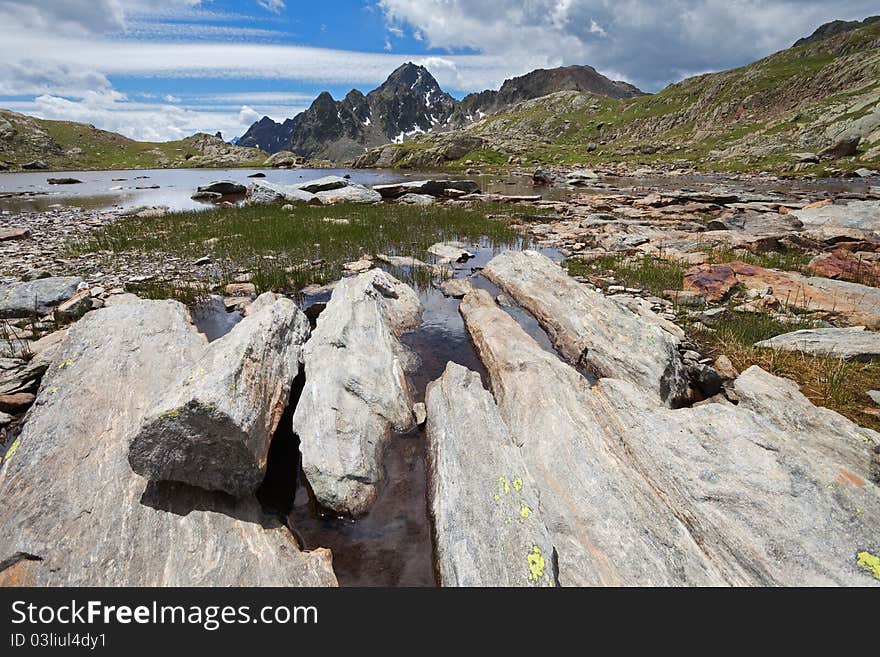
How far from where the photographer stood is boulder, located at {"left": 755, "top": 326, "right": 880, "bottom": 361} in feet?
28.8

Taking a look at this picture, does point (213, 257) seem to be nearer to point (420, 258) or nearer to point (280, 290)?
point (280, 290)

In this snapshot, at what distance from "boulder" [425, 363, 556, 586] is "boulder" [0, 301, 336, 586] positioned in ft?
5.66

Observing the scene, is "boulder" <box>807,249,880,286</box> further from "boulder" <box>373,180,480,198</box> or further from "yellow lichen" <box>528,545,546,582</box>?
"boulder" <box>373,180,480,198</box>

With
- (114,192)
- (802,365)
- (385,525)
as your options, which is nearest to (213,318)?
(385,525)

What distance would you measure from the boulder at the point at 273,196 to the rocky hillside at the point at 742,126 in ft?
237

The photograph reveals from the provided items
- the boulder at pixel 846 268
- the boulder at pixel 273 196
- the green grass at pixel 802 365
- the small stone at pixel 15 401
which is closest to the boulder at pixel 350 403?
the small stone at pixel 15 401

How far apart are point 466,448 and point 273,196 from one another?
41.5 meters

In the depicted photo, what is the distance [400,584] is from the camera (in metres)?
5.40

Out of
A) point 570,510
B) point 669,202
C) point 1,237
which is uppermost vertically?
point 669,202

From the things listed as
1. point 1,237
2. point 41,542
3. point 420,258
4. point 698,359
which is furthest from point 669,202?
point 1,237

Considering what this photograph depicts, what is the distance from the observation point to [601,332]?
1043cm

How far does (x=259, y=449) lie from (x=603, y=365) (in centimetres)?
753

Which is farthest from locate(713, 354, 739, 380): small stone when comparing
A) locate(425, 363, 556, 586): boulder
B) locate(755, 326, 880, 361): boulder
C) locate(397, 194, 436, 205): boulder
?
locate(397, 194, 436, 205): boulder

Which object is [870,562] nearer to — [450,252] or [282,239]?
[450,252]
